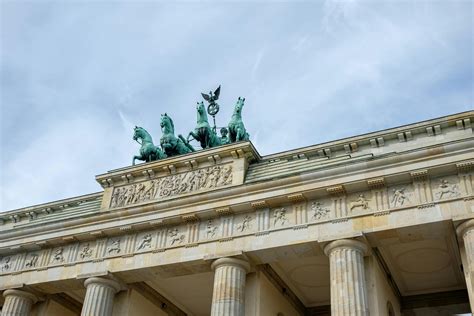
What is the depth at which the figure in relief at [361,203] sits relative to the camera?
2033 cm

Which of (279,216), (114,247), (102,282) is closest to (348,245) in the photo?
(279,216)

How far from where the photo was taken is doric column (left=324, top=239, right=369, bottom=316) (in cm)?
1861

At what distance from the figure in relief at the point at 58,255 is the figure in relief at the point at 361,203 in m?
12.1

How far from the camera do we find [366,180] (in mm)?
20312

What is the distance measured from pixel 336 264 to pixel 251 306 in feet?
12.3

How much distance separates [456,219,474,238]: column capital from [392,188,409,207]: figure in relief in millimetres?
1899

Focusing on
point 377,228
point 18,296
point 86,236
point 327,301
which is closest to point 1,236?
point 18,296

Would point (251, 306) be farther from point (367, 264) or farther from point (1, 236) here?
point (1, 236)

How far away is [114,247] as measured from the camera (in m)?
23.8

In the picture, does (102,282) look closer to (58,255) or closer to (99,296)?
(99,296)

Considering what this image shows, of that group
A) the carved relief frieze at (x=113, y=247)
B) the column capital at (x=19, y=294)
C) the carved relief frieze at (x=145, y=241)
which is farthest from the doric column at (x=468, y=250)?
the column capital at (x=19, y=294)

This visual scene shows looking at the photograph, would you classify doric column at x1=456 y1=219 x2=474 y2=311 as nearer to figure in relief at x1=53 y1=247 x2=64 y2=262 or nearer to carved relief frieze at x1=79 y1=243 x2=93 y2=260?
carved relief frieze at x1=79 y1=243 x2=93 y2=260

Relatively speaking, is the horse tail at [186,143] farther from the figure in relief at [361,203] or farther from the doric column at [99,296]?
the figure in relief at [361,203]

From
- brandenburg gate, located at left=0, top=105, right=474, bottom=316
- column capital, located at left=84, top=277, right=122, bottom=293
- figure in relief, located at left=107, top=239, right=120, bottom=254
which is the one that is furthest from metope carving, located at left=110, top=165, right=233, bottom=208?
column capital, located at left=84, top=277, right=122, bottom=293
